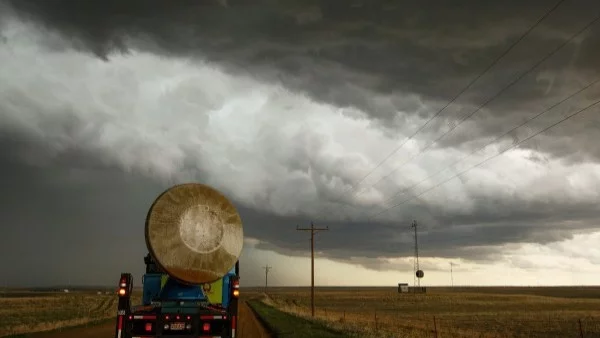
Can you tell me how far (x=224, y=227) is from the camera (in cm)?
1136

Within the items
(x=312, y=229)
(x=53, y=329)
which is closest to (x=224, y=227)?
(x=53, y=329)

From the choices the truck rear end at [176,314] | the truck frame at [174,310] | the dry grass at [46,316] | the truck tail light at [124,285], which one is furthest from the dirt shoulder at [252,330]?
the truck tail light at [124,285]

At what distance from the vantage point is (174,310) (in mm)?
10758

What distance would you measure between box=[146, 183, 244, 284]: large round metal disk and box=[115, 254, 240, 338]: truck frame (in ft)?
1.49

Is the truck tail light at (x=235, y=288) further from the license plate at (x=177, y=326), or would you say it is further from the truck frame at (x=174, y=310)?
the license plate at (x=177, y=326)

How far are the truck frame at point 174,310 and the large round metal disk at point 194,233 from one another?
0.45 metres

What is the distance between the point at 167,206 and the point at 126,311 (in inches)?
95.4

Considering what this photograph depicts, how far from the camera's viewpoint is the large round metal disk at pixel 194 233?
10.7m

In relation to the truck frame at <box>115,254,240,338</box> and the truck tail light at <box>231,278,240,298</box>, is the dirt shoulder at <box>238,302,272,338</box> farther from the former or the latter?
the truck tail light at <box>231,278,240,298</box>

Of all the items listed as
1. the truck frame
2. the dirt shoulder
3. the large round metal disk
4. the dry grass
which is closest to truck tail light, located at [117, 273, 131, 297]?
the truck frame

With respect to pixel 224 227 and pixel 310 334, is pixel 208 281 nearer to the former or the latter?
pixel 224 227

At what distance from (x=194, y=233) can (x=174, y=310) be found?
174cm

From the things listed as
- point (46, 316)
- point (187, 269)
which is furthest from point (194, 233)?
point (46, 316)

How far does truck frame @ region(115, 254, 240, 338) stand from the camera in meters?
10.6
